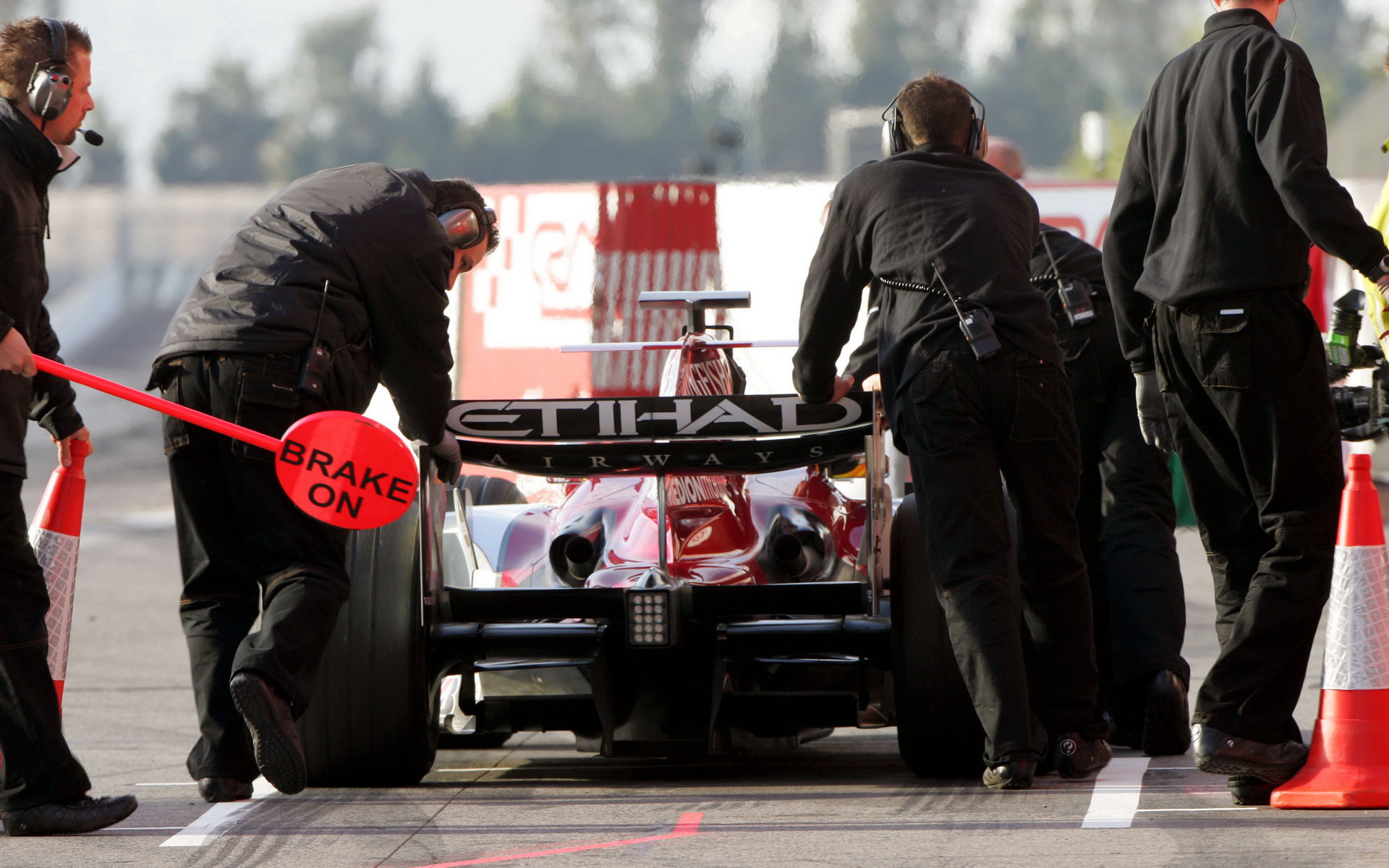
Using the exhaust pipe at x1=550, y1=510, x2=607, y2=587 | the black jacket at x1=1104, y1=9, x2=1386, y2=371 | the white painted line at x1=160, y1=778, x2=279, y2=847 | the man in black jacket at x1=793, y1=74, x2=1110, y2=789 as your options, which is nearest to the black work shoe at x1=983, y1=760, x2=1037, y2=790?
the man in black jacket at x1=793, y1=74, x2=1110, y2=789

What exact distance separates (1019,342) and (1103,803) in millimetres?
1192

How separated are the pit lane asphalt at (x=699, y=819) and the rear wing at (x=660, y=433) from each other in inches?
36.6

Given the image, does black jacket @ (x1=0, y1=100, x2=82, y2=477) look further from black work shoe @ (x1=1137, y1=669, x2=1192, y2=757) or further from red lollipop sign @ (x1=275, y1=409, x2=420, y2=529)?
black work shoe @ (x1=1137, y1=669, x2=1192, y2=757)

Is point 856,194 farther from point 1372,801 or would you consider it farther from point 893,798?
point 1372,801

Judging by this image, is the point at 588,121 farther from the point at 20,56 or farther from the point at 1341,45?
the point at 20,56

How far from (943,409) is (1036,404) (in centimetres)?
24

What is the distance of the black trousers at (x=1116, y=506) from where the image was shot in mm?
5766

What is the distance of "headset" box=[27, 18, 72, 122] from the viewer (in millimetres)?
4621

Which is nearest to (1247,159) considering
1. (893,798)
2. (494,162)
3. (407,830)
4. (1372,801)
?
(1372,801)

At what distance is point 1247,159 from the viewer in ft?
14.5

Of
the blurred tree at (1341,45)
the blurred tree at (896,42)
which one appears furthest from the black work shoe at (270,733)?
the blurred tree at (1341,45)

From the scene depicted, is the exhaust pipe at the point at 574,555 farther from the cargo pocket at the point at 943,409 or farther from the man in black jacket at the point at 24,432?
the man in black jacket at the point at 24,432

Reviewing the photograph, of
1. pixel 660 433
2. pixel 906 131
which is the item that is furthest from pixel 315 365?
pixel 906 131

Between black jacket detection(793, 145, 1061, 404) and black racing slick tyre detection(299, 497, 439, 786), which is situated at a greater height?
black jacket detection(793, 145, 1061, 404)
